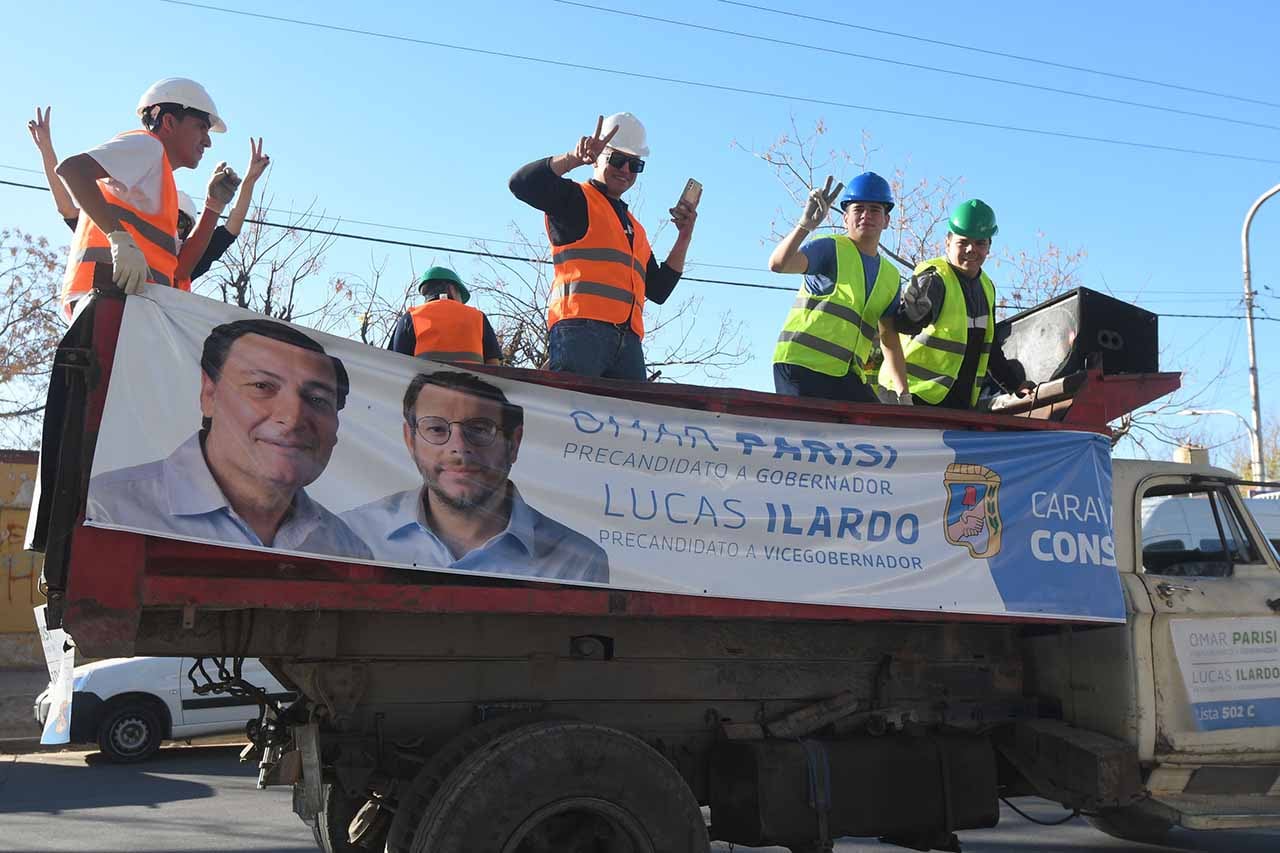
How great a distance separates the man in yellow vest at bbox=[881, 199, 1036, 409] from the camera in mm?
6594

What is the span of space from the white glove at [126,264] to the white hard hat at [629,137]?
2.50 m

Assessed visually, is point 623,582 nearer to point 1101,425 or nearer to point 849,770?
point 849,770

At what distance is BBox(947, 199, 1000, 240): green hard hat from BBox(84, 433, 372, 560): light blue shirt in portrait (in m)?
Result: 4.12

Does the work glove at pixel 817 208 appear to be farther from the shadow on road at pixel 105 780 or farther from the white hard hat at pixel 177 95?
the shadow on road at pixel 105 780

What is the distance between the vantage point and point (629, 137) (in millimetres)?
5871

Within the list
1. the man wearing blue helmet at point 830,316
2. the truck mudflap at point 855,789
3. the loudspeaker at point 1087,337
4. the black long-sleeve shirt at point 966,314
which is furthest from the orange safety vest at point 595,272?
the loudspeaker at point 1087,337

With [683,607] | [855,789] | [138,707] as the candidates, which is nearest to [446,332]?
[683,607]

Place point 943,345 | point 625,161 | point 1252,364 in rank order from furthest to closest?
point 1252,364 < point 943,345 < point 625,161

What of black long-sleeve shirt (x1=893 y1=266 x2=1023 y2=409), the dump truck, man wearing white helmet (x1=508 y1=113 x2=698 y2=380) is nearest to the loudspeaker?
black long-sleeve shirt (x1=893 y1=266 x2=1023 y2=409)

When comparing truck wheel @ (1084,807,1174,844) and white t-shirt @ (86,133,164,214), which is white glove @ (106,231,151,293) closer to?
white t-shirt @ (86,133,164,214)

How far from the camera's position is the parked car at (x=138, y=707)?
10594 mm

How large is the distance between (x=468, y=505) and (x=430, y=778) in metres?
1.11

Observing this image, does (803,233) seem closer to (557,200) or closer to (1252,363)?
(557,200)

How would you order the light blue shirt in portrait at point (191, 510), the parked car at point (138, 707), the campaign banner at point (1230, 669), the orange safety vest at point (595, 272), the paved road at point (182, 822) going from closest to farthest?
the light blue shirt in portrait at point (191, 510) < the campaign banner at point (1230, 669) < the orange safety vest at point (595, 272) < the paved road at point (182, 822) < the parked car at point (138, 707)
